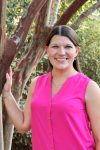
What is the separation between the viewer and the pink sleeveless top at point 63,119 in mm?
2143

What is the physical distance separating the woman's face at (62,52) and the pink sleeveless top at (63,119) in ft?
0.38

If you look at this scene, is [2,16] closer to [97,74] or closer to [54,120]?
[54,120]

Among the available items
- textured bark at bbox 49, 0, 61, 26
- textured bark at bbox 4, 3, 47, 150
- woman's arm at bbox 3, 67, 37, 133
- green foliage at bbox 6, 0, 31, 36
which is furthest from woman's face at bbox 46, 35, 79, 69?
green foliage at bbox 6, 0, 31, 36

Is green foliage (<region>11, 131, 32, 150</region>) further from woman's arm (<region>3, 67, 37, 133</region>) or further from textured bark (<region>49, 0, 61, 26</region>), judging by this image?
woman's arm (<region>3, 67, 37, 133</region>)

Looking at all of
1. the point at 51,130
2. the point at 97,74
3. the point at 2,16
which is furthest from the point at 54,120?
the point at 97,74

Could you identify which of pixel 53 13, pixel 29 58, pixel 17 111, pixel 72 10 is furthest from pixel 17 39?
pixel 53 13

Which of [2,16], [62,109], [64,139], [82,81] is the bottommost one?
[64,139]

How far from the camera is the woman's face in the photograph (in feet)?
7.40

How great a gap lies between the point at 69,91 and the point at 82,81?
95 mm

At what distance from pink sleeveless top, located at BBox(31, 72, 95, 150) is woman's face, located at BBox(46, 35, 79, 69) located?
114 mm

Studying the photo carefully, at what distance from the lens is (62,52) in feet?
7.38

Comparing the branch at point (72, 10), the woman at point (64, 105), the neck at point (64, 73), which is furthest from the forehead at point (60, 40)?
the branch at point (72, 10)

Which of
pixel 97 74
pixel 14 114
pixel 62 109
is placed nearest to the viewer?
pixel 62 109

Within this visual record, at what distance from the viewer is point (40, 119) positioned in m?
2.20
